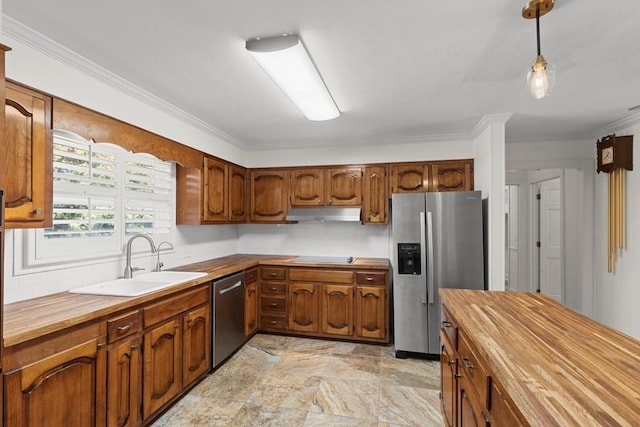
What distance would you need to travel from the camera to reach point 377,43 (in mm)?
1788

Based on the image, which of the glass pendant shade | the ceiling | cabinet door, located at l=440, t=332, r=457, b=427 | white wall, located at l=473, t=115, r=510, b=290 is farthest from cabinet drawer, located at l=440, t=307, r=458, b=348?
the ceiling

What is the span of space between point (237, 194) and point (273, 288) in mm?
1249

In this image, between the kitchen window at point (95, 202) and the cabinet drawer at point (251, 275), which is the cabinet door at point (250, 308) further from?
the kitchen window at point (95, 202)

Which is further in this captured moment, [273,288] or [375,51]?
[273,288]

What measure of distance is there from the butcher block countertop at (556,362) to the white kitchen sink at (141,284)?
1959mm

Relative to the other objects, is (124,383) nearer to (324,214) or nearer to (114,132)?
(114,132)

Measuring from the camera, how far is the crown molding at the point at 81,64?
1.65 m

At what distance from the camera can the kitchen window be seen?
2094mm

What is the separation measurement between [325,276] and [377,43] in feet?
8.19

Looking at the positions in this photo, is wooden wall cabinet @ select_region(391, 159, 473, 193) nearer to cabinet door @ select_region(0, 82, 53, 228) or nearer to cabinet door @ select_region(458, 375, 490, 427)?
cabinet door @ select_region(458, 375, 490, 427)

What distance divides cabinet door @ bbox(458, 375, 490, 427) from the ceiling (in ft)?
5.64

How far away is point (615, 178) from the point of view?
3.33 meters

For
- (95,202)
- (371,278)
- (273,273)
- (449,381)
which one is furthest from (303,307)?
Result: (95,202)

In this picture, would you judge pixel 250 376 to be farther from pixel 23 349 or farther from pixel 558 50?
pixel 558 50
